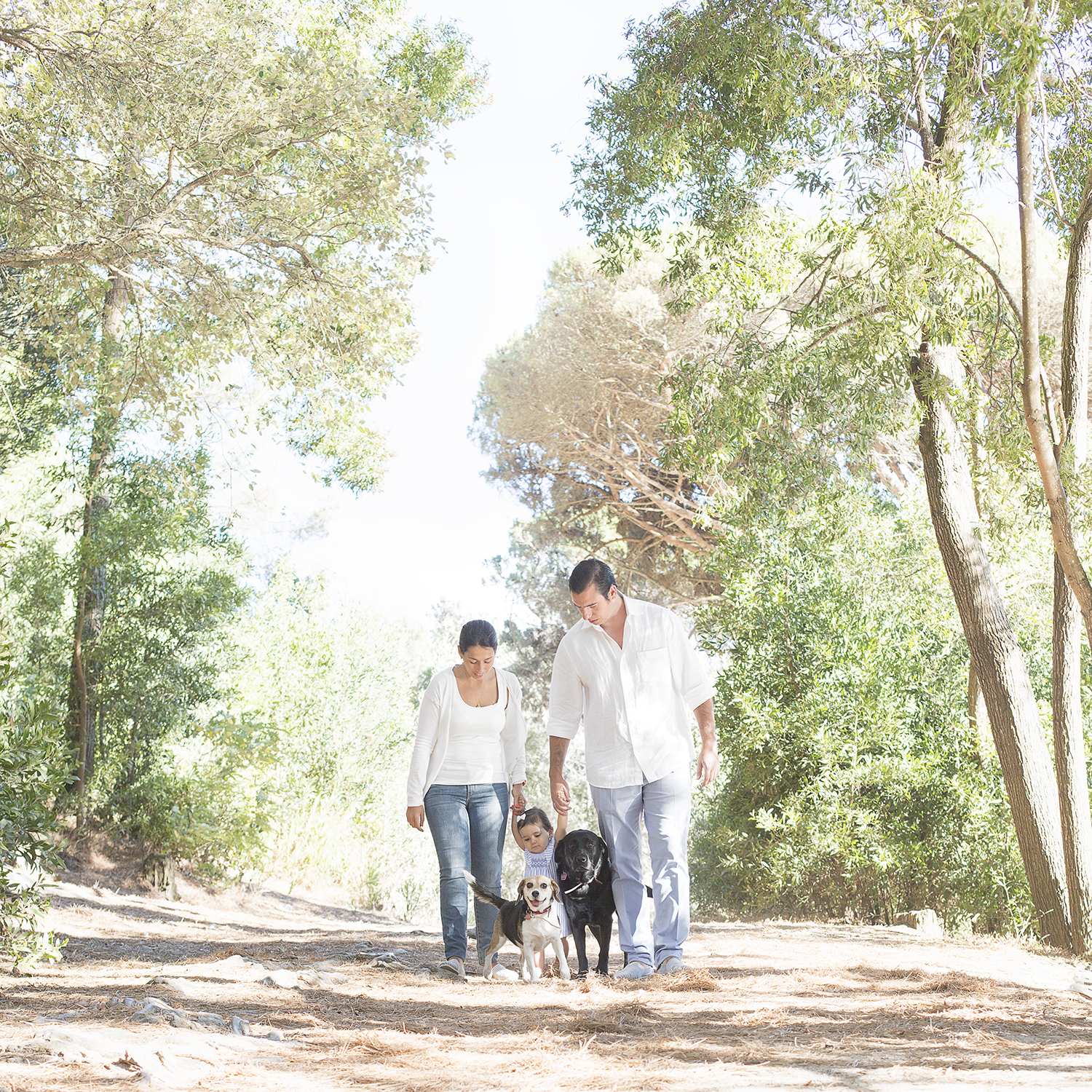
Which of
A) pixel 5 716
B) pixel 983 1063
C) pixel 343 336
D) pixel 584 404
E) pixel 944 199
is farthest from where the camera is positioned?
pixel 584 404

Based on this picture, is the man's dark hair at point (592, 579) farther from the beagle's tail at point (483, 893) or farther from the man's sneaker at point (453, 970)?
the man's sneaker at point (453, 970)

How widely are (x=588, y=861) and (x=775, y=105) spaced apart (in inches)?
193

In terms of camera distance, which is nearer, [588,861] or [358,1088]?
[358,1088]

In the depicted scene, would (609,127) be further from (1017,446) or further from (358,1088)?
(358,1088)

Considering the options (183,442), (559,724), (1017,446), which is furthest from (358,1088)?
(183,442)

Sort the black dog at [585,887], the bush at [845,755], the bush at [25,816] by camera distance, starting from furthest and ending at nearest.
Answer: the bush at [845,755] → the black dog at [585,887] → the bush at [25,816]

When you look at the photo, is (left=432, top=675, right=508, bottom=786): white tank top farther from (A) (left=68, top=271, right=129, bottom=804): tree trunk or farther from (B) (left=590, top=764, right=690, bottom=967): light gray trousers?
(A) (left=68, top=271, right=129, bottom=804): tree trunk

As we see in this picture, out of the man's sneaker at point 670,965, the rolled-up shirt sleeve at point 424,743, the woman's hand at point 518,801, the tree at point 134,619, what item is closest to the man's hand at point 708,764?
the man's sneaker at point 670,965

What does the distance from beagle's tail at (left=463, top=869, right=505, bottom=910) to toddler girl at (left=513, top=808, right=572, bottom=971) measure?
221mm

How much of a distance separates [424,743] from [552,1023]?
5.78 ft

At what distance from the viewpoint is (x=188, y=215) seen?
7.37 metres

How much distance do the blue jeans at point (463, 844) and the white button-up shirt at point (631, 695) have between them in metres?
0.57

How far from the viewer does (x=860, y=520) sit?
10867 mm

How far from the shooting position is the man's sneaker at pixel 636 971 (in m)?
4.32
